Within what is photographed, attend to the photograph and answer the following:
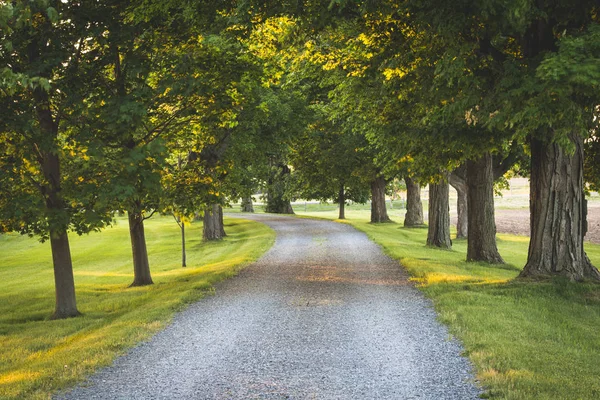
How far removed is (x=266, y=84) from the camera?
15148 mm

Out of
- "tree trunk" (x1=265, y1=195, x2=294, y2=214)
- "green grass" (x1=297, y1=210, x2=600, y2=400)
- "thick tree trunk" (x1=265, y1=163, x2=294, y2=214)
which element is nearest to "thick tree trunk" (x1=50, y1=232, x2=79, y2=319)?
"green grass" (x1=297, y1=210, x2=600, y2=400)

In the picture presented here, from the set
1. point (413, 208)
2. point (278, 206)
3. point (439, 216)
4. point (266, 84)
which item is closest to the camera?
point (266, 84)

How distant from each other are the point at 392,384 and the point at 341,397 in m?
0.75

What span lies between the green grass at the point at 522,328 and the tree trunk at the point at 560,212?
0.64 m

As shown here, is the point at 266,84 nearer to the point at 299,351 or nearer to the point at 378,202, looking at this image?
the point at 299,351

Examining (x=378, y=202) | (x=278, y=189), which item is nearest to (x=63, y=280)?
(x=378, y=202)

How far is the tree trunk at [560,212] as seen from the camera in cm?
1311

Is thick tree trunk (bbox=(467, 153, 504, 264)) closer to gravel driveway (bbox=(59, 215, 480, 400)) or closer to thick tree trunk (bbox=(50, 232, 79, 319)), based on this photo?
gravel driveway (bbox=(59, 215, 480, 400))

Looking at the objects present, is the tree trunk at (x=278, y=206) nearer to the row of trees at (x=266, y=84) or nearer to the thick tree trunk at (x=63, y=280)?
the row of trees at (x=266, y=84)

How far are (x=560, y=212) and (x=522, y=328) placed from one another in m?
4.75

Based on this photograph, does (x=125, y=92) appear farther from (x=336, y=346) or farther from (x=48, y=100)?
(x=336, y=346)

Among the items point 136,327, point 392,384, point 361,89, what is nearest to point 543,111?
point 392,384

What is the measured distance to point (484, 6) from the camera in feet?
28.8

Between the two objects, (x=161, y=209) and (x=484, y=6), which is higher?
(x=484, y=6)
